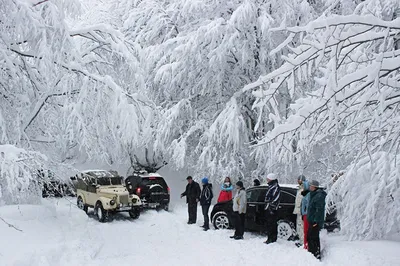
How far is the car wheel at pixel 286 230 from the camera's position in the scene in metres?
11.3

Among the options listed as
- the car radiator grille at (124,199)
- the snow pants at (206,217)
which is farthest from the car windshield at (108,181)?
the snow pants at (206,217)

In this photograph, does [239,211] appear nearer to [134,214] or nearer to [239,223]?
[239,223]

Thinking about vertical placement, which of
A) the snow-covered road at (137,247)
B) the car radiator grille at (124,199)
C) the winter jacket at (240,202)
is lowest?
the snow-covered road at (137,247)

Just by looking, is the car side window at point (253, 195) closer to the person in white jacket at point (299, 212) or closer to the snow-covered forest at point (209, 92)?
the snow-covered forest at point (209, 92)

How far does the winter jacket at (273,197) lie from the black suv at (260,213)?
592mm

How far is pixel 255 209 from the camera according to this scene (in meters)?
12.3

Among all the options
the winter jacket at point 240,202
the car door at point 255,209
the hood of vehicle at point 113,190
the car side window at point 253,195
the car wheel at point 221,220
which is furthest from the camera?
the hood of vehicle at point 113,190

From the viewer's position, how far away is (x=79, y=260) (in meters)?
9.02

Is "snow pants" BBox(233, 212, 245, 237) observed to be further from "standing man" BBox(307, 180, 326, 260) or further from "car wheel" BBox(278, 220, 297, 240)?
"standing man" BBox(307, 180, 326, 260)

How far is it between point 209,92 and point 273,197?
9020 millimetres

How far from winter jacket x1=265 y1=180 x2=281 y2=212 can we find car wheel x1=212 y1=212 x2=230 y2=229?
262cm

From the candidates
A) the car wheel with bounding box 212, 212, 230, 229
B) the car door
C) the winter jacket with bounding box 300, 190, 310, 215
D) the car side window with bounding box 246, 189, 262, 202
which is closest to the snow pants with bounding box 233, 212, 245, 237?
the car door

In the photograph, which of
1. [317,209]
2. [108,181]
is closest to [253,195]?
[317,209]

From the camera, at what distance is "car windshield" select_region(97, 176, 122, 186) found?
1644 centimetres
